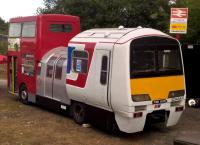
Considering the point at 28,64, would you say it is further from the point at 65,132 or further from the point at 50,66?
the point at 65,132

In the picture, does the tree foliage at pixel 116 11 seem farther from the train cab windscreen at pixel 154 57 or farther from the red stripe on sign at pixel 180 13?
the train cab windscreen at pixel 154 57

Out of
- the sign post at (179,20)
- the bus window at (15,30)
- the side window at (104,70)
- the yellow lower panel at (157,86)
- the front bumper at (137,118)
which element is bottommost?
the front bumper at (137,118)

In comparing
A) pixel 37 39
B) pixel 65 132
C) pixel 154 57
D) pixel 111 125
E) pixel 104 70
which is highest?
pixel 37 39

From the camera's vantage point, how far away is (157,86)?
11.0 metres

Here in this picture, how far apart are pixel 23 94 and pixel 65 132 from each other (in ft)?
16.4

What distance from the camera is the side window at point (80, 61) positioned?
11898 millimetres

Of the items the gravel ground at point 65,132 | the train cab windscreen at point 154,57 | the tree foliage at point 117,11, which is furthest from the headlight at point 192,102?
the tree foliage at point 117,11

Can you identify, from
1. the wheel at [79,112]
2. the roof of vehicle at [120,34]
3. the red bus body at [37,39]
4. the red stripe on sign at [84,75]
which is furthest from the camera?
the red bus body at [37,39]

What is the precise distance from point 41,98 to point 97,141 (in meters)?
4.47

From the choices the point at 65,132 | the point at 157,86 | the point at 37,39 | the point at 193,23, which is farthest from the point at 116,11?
the point at 157,86

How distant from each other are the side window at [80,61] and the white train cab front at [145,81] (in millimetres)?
1355

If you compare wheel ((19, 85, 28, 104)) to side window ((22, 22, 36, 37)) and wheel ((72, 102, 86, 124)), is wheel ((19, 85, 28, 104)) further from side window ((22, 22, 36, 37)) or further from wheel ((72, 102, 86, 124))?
wheel ((72, 102, 86, 124))

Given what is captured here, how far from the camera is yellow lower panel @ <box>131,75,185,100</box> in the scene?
10.5m

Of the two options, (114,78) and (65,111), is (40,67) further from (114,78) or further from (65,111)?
(114,78)
